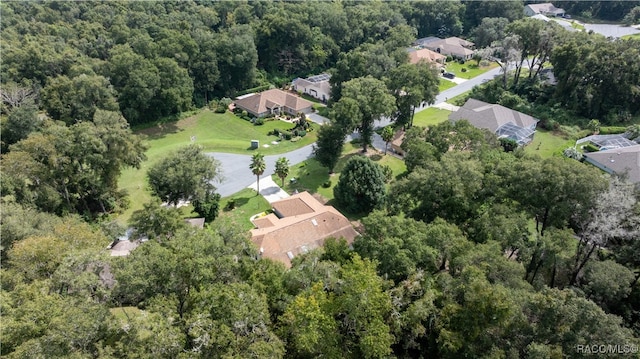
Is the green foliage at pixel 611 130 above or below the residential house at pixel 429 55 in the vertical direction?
below

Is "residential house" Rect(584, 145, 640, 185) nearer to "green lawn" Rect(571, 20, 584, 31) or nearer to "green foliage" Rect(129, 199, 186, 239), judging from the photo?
"green foliage" Rect(129, 199, 186, 239)

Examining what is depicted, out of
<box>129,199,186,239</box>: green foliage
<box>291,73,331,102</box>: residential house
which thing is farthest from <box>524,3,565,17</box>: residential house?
<box>129,199,186,239</box>: green foliage

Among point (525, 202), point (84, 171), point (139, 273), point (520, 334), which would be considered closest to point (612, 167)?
point (525, 202)

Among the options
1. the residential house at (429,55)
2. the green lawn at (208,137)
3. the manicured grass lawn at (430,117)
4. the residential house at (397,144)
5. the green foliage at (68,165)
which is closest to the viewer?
the green foliage at (68,165)

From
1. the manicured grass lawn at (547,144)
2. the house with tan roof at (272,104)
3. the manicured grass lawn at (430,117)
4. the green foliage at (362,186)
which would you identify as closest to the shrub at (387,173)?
the green foliage at (362,186)

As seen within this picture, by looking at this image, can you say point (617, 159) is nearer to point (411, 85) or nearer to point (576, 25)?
point (411, 85)

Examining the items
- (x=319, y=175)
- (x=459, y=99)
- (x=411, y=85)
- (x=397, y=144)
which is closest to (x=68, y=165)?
(x=319, y=175)

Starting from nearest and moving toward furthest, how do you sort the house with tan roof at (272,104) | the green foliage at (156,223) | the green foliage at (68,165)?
1. the green foliage at (156,223)
2. the green foliage at (68,165)
3. the house with tan roof at (272,104)

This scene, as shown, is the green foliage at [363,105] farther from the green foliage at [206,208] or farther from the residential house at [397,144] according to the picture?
the green foliage at [206,208]
